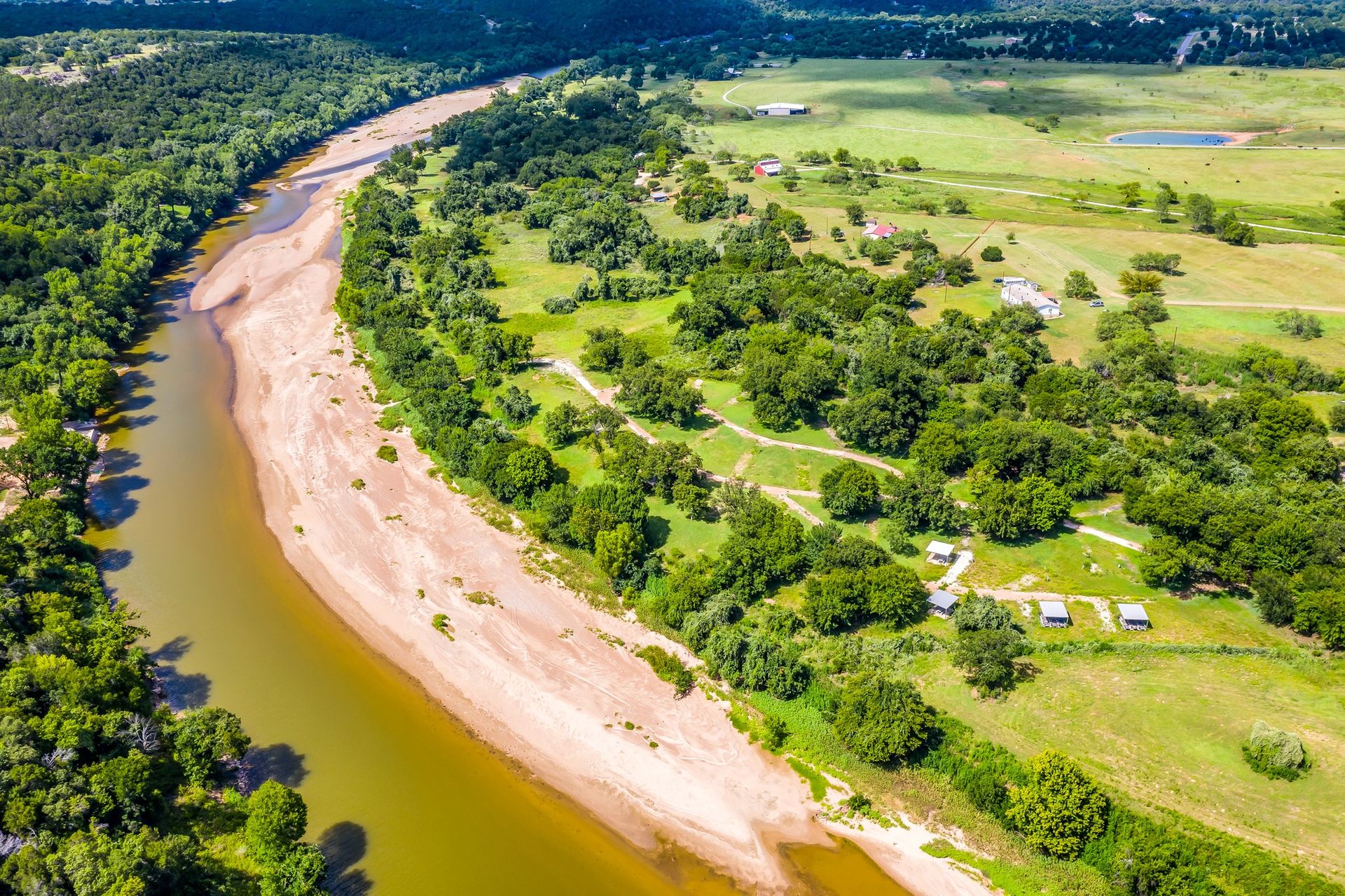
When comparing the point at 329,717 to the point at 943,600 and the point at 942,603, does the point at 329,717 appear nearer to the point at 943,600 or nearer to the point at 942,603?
the point at 942,603

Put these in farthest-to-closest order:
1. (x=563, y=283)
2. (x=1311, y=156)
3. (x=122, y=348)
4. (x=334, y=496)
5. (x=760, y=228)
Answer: (x=1311, y=156) < (x=760, y=228) < (x=563, y=283) < (x=122, y=348) < (x=334, y=496)

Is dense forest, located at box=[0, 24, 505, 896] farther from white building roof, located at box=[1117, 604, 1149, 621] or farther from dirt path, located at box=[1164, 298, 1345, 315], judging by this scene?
dirt path, located at box=[1164, 298, 1345, 315]

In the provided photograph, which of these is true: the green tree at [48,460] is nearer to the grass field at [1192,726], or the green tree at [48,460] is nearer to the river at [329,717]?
the river at [329,717]

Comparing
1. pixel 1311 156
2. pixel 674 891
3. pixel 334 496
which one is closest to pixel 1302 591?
pixel 674 891

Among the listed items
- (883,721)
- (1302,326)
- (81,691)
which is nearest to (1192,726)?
(883,721)

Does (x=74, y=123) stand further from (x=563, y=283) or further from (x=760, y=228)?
(x=760, y=228)
